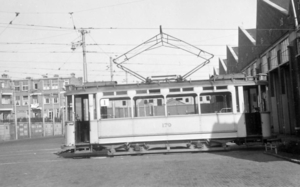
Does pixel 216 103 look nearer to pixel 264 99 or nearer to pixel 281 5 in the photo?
pixel 264 99

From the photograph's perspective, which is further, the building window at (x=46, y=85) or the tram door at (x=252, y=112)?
the building window at (x=46, y=85)

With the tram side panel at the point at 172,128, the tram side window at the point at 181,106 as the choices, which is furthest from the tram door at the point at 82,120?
the tram side window at the point at 181,106

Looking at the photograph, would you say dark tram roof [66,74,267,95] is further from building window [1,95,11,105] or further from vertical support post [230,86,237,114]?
building window [1,95,11,105]

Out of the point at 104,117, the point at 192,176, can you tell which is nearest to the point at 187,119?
the point at 104,117

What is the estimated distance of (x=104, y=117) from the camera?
15734 millimetres

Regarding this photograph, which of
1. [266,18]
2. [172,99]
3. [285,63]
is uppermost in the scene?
[266,18]

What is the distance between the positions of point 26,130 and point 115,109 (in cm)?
3479

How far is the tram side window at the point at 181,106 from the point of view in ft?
51.2

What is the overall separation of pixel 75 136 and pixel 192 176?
317 inches

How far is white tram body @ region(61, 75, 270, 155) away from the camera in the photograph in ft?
50.0

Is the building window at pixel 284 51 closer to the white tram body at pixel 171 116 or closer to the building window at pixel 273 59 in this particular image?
the building window at pixel 273 59

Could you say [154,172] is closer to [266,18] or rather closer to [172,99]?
[172,99]

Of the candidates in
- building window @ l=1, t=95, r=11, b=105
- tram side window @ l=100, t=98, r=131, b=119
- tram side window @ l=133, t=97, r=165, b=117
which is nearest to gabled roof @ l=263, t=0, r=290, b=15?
tram side window @ l=133, t=97, r=165, b=117

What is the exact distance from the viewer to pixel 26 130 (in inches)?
1850
